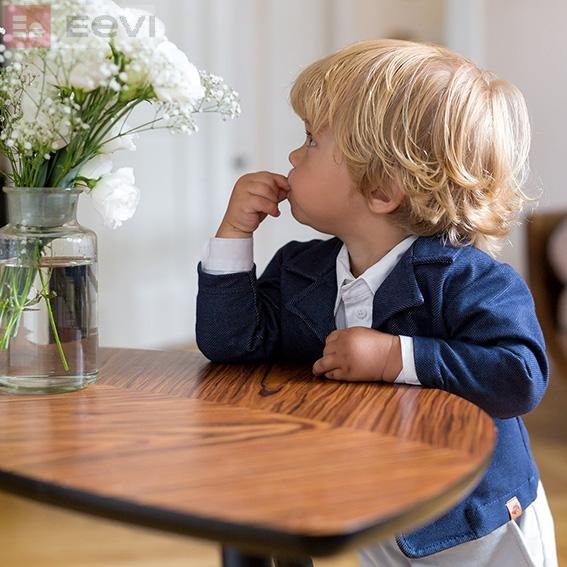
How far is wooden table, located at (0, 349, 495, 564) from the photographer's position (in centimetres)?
76

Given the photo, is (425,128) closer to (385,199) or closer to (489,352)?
(385,199)

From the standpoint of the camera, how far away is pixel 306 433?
38.9 inches

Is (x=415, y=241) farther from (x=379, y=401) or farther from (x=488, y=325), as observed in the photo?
(x=379, y=401)

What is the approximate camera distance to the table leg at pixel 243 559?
1.06 m

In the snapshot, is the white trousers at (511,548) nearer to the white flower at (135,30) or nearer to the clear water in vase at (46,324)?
the clear water in vase at (46,324)

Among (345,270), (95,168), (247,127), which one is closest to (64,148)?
(95,168)

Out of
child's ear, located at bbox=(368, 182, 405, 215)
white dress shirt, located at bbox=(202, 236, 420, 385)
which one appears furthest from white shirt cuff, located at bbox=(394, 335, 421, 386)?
child's ear, located at bbox=(368, 182, 405, 215)

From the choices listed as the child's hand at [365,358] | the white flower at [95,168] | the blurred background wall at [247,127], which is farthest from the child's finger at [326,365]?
the blurred background wall at [247,127]

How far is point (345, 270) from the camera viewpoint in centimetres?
145

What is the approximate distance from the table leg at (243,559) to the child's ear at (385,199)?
0.54 meters

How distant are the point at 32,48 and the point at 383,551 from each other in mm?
830

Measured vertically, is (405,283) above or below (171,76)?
below

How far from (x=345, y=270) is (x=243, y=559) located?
0.51 metres

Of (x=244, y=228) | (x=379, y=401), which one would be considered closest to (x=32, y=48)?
(x=244, y=228)
